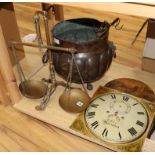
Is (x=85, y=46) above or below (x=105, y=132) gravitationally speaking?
above

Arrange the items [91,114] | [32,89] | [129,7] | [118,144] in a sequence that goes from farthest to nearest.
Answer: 1. [32,89]
2. [91,114]
3. [118,144]
4. [129,7]

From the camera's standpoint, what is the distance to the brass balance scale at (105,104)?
1027 mm

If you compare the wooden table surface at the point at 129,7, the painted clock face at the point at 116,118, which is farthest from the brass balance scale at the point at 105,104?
the wooden table surface at the point at 129,7

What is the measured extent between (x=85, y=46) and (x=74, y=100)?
262 mm

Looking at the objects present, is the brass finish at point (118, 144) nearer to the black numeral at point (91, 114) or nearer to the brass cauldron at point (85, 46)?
the black numeral at point (91, 114)

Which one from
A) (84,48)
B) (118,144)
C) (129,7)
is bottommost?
(118,144)

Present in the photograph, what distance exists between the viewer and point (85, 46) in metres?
1.09

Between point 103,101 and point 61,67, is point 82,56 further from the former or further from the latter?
point 103,101

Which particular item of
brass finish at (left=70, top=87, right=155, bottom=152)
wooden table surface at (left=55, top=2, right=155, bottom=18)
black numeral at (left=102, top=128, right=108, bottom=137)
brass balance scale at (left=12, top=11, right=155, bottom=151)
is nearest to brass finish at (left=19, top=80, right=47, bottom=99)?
brass balance scale at (left=12, top=11, right=155, bottom=151)

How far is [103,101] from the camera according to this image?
3.91 ft

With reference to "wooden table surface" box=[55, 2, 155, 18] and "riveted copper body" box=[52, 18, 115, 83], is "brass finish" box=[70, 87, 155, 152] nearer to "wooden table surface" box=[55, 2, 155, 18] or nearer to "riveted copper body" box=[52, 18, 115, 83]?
"riveted copper body" box=[52, 18, 115, 83]

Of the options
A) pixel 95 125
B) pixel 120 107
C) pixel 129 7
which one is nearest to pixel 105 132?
Result: pixel 95 125

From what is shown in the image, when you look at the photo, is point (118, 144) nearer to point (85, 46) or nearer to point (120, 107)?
point (120, 107)

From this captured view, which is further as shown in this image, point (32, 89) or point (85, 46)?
point (32, 89)
